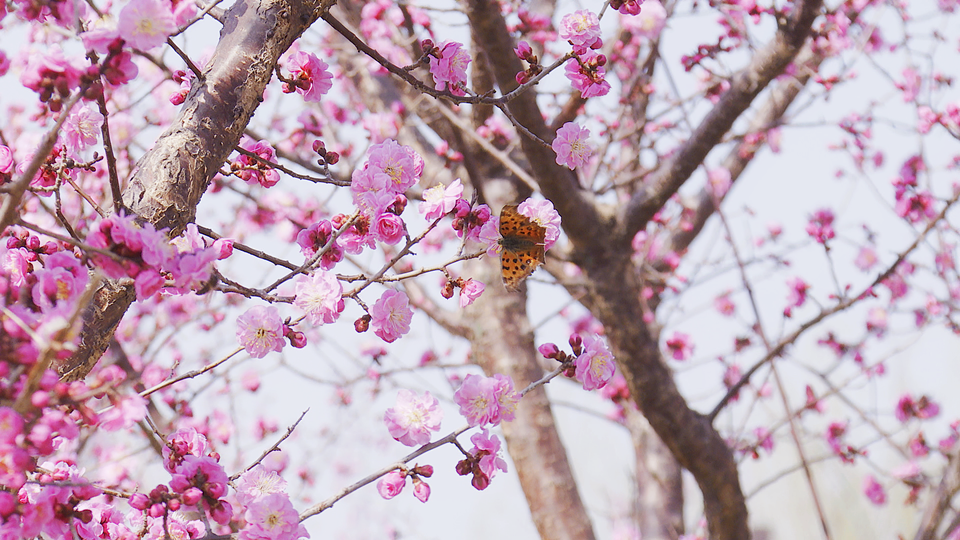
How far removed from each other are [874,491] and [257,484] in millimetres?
5239

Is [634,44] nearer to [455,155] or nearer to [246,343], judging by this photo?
[455,155]

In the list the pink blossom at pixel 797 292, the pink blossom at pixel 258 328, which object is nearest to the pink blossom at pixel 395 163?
the pink blossom at pixel 258 328

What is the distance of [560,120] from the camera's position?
104 inches

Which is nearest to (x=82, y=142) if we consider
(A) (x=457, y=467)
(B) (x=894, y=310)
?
(A) (x=457, y=467)

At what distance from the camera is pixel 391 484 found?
53.4 inches

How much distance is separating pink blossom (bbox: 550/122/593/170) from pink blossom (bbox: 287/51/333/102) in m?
0.61

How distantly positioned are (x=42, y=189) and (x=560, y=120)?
201cm

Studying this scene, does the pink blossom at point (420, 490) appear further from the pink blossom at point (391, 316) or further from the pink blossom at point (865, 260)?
the pink blossom at point (865, 260)

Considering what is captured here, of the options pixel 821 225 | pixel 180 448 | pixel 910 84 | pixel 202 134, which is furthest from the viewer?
pixel 910 84

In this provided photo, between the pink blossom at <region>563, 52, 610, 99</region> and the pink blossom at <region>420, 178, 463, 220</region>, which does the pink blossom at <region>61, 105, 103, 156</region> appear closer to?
the pink blossom at <region>420, 178, 463, 220</region>

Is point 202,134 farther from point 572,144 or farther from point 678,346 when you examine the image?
point 678,346

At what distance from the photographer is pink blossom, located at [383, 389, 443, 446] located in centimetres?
142

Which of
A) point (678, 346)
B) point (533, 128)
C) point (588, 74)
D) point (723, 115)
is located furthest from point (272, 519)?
point (678, 346)

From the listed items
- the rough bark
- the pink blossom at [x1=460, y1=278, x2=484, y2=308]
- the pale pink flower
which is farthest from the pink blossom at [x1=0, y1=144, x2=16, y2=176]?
the pale pink flower
